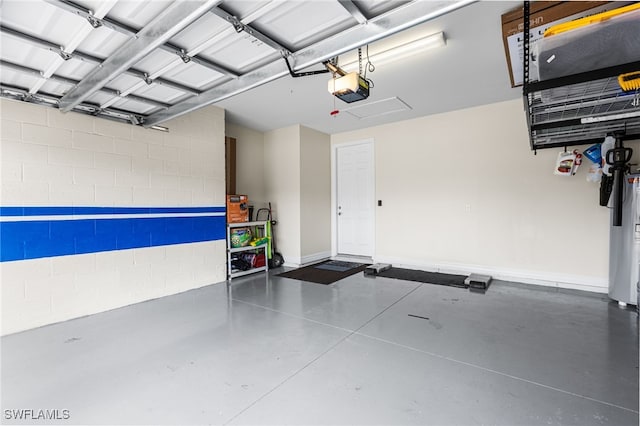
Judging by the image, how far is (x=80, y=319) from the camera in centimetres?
322

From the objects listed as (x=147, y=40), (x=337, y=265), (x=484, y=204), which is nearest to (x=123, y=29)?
(x=147, y=40)

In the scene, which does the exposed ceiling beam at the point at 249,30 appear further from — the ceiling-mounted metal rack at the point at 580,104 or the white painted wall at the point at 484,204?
the white painted wall at the point at 484,204

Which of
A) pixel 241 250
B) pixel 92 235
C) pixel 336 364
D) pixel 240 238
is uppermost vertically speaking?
pixel 92 235

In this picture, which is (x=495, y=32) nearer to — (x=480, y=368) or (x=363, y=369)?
(x=480, y=368)

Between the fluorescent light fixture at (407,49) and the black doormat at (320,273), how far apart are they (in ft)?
10.5

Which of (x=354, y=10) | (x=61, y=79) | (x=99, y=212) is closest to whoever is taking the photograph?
(x=354, y=10)

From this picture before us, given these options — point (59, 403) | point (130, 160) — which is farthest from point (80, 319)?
point (130, 160)

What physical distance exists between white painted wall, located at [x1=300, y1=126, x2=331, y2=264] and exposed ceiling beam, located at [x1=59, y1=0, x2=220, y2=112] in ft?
12.2

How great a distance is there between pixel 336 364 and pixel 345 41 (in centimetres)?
238

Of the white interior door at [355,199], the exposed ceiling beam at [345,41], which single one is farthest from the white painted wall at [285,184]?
the exposed ceiling beam at [345,41]

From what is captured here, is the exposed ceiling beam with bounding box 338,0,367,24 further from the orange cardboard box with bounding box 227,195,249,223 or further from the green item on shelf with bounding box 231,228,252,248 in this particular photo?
the green item on shelf with bounding box 231,228,252,248

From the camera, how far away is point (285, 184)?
6031 mm

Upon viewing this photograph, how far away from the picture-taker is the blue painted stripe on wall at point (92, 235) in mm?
2902

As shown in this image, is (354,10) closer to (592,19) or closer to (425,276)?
(592,19)
